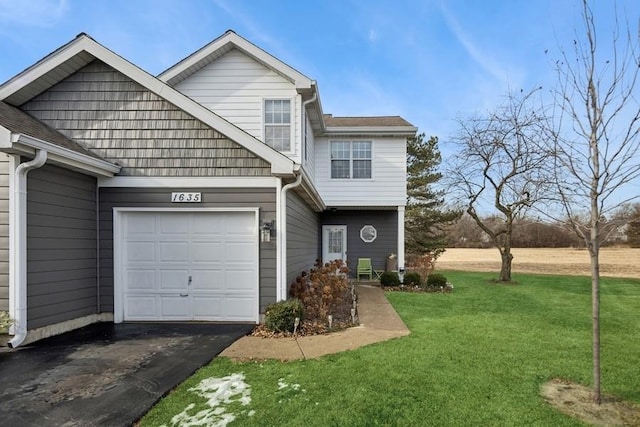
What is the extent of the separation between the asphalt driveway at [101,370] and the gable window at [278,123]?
5.18 meters

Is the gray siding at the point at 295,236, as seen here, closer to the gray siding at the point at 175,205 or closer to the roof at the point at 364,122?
the gray siding at the point at 175,205

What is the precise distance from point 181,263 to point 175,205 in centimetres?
111

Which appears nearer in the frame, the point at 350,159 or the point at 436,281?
the point at 436,281

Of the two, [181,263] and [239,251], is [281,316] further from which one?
[181,263]

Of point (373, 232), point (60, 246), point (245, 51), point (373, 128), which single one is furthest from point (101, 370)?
point (373, 232)

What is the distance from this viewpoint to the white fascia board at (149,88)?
6.89m

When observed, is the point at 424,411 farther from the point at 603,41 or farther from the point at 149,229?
the point at 149,229

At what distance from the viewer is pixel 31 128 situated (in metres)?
6.21

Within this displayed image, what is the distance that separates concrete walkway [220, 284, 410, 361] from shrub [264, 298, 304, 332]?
12.9 inches

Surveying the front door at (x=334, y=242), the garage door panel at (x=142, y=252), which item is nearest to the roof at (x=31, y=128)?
the garage door panel at (x=142, y=252)

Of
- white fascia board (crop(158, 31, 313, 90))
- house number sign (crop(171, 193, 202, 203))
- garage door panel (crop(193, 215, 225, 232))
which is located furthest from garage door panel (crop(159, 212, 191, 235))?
white fascia board (crop(158, 31, 313, 90))

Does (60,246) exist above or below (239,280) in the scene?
above

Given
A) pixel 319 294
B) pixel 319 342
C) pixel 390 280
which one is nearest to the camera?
pixel 319 342

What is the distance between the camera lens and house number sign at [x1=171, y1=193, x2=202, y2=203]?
717 cm
